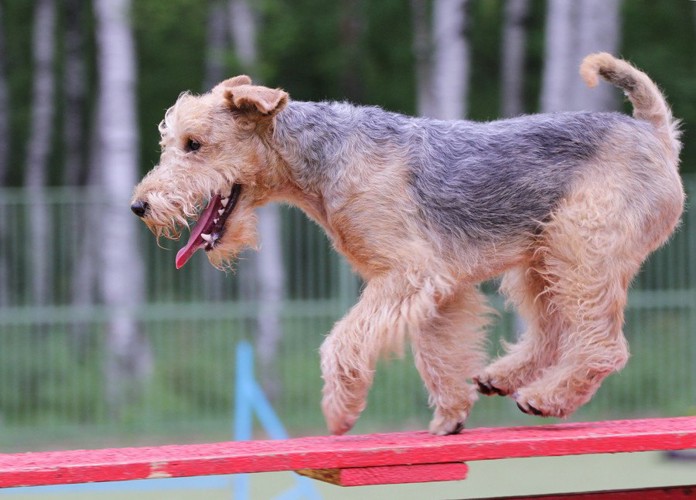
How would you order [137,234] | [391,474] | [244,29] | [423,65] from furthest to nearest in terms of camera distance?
1. [244,29]
2. [423,65]
3. [137,234]
4. [391,474]

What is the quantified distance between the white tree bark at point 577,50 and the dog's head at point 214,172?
25.4 feet

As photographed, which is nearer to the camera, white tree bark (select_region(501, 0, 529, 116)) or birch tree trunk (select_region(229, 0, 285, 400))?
birch tree trunk (select_region(229, 0, 285, 400))

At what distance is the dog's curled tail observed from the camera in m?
4.79

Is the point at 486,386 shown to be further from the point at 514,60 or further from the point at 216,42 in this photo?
the point at 514,60

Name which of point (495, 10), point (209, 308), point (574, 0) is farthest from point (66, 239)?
point (495, 10)

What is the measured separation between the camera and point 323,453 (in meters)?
3.89

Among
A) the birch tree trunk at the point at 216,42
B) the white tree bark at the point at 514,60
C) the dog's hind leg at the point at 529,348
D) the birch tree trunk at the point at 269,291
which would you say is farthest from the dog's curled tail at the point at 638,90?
the white tree bark at the point at 514,60

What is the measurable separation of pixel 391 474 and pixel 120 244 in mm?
8443

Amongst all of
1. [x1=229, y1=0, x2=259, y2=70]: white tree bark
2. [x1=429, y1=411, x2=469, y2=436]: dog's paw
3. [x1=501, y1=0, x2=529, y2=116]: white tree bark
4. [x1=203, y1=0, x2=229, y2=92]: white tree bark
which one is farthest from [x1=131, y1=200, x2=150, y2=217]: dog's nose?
[x1=501, y1=0, x2=529, y2=116]: white tree bark

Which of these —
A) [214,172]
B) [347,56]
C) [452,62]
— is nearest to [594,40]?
[452,62]

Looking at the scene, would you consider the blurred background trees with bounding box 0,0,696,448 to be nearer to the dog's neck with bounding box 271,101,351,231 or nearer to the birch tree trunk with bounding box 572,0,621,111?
the birch tree trunk with bounding box 572,0,621,111

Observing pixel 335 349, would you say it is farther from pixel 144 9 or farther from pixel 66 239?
pixel 144 9

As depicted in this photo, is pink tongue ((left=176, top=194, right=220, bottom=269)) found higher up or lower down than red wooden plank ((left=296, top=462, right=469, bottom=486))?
higher up

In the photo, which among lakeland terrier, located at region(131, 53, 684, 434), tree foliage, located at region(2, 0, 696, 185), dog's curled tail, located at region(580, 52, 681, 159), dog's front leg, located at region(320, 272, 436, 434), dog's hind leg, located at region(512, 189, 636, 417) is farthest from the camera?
tree foliage, located at region(2, 0, 696, 185)
